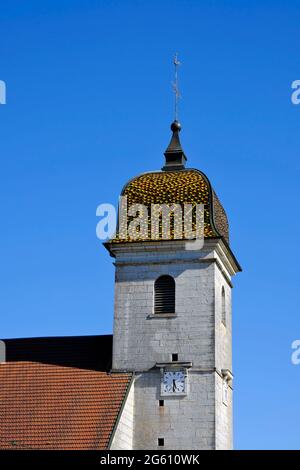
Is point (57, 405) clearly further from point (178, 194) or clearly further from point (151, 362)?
point (178, 194)

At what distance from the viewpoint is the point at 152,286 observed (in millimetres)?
42000

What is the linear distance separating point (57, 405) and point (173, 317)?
536cm

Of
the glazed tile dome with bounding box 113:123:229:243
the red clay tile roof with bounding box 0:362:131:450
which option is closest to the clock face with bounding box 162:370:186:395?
the red clay tile roof with bounding box 0:362:131:450

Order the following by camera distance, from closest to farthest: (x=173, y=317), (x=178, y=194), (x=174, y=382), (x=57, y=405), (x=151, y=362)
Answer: (x=57, y=405)
(x=174, y=382)
(x=151, y=362)
(x=173, y=317)
(x=178, y=194)

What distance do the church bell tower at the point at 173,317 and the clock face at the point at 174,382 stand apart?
36 millimetres

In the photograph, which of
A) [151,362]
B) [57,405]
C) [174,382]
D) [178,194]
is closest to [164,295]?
[151,362]

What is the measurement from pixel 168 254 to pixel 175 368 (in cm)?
444

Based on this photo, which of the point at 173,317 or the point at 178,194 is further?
the point at 178,194

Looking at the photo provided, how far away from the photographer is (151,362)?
4088 cm

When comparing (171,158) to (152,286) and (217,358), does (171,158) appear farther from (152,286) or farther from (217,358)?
(217,358)

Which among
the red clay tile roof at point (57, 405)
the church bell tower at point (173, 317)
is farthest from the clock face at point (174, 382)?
the red clay tile roof at point (57, 405)
